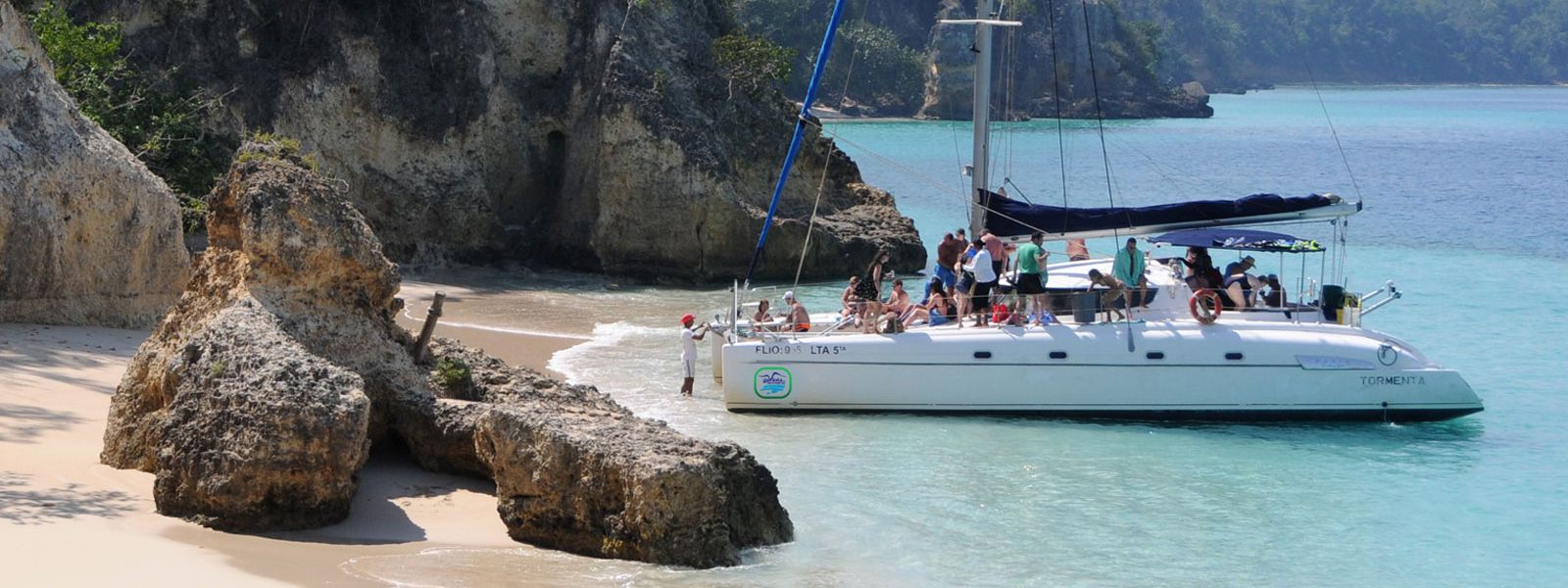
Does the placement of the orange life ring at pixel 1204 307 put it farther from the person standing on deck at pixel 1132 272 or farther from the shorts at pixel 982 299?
the shorts at pixel 982 299

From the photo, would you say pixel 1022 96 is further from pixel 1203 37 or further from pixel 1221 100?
pixel 1203 37

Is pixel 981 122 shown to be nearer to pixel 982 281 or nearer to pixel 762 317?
pixel 982 281

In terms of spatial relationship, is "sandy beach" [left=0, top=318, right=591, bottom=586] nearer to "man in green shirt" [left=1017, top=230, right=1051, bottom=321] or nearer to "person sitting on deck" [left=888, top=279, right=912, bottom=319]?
"person sitting on deck" [left=888, top=279, right=912, bottom=319]

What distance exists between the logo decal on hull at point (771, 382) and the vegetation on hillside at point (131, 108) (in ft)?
28.6

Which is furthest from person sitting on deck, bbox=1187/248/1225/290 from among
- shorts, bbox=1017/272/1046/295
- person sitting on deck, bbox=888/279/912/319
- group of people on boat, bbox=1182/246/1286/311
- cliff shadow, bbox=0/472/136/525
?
cliff shadow, bbox=0/472/136/525

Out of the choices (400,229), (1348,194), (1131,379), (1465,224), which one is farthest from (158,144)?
(1348,194)

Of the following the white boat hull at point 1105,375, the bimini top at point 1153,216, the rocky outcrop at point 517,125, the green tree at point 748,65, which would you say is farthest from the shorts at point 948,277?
the green tree at point 748,65

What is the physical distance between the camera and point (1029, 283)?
19688 mm

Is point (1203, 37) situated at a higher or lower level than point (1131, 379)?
higher

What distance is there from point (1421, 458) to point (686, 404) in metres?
7.99

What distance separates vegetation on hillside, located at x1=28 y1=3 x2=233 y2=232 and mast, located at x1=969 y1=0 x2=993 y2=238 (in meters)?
10.4

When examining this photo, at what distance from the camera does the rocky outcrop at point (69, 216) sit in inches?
718

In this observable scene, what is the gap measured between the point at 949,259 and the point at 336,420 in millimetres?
10818

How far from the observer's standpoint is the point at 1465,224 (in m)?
45.9
